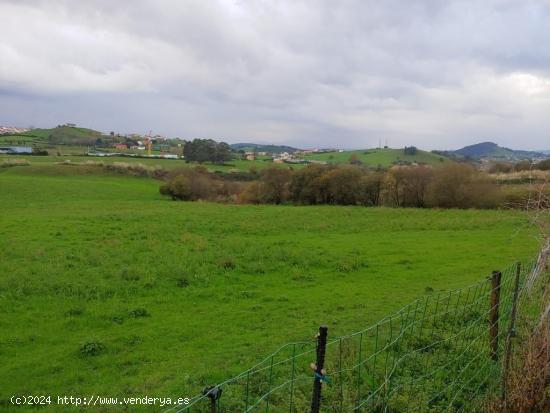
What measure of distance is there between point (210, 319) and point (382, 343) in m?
4.76

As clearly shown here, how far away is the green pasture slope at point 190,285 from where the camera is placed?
352 inches

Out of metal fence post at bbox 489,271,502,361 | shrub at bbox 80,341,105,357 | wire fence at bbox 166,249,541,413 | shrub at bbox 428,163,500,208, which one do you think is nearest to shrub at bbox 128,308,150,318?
shrub at bbox 80,341,105,357

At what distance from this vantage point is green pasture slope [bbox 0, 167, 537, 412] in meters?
8.95

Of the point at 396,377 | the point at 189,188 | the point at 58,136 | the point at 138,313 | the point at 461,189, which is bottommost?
the point at 138,313

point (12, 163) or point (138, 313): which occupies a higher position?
point (12, 163)

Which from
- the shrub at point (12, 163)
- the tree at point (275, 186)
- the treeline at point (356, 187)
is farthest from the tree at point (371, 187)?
the shrub at point (12, 163)

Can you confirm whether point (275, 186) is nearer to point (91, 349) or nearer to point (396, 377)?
point (91, 349)

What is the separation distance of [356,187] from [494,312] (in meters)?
43.2

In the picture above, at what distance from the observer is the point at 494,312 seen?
24.0 ft

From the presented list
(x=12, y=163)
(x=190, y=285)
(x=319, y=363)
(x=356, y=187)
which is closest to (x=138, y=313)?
(x=190, y=285)

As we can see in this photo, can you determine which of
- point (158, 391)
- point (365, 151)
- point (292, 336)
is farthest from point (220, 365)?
point (365, 151)

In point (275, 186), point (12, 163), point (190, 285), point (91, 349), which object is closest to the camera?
point (91, 349)

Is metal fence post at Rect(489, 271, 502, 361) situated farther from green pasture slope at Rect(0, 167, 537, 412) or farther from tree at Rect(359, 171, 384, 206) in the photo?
tree at Rect(359, 171, 384, 206)

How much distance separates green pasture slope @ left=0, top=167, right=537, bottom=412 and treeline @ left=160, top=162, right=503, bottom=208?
43.6 ft
